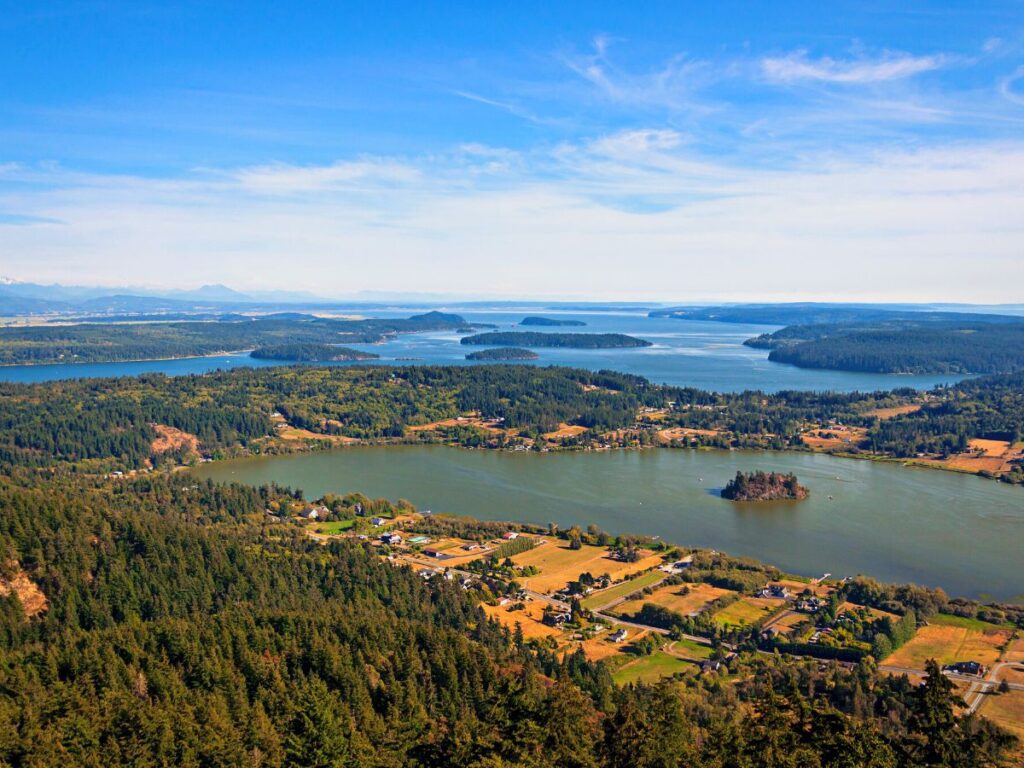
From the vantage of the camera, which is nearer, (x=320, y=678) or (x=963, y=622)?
(x=320, y=678)

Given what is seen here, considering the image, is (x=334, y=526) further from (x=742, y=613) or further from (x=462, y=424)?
(x=462, y=424)

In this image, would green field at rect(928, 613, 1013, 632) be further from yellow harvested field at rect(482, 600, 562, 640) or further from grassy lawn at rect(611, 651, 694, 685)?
yellow harvested field at rect(482, 600, 562, 640)

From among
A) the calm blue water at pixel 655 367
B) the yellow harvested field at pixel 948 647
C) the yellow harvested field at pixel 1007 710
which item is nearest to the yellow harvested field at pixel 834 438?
the calm blue water at pixel 655 367

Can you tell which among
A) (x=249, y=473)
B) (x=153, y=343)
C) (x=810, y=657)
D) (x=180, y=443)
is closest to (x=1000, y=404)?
(x=810, y=657)

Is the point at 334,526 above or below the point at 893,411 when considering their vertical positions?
below

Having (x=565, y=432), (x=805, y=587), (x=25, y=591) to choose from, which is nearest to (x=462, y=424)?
(x=565, y=432)

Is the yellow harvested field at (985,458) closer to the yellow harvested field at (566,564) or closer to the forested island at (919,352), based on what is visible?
the yellow harvested field at (566,564)
